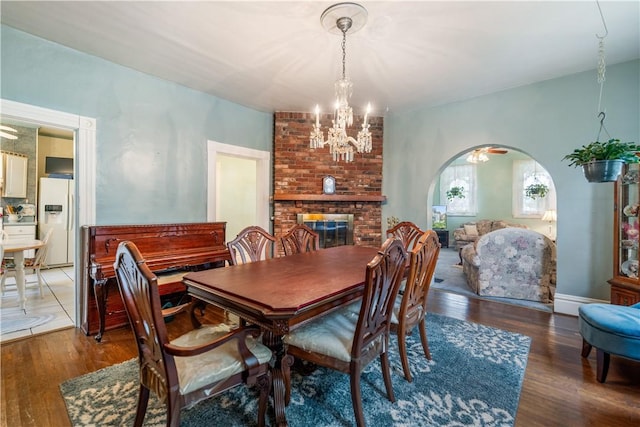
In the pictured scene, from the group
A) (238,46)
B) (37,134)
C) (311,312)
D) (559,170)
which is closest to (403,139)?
(559,170)

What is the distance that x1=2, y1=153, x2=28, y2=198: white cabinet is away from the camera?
4.94 metres

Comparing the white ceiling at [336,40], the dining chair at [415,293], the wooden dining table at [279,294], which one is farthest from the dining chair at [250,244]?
the white ceiling at [336,40]

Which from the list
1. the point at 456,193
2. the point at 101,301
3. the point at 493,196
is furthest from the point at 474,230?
the point at 101,301

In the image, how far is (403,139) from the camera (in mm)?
4492

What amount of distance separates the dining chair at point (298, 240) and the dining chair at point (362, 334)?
1.23 m

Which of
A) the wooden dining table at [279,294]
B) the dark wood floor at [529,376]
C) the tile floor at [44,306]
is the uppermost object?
the wooden dining table at [279,294]

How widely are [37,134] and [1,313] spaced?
3868 mm

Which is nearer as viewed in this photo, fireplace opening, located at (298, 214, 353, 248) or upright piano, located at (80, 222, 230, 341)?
upright piano, located at (80, 222, 230, 341)

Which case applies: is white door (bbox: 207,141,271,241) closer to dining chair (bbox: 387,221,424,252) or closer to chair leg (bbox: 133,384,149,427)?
dining chair (bbox: 387,221,424,252)

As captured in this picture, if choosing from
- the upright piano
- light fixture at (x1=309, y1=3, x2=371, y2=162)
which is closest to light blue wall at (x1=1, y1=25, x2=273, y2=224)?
the upright piano

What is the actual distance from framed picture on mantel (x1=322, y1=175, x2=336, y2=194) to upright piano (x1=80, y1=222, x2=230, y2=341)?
1.89 m

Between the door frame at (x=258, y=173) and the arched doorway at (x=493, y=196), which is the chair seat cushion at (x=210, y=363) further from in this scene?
the arched doorway at (x=493, y=196)

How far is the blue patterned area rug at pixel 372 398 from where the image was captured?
5.26 feet

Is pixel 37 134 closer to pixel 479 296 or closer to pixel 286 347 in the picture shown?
pixel 286 347
